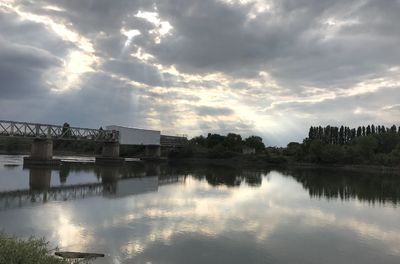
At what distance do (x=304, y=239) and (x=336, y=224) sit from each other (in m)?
8.43

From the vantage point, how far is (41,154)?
99.3 meters

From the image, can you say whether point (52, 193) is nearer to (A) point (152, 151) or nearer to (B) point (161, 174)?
(B) point (161, 174)

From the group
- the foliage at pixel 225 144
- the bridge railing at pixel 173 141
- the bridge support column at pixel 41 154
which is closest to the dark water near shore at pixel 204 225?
the bridge support column at pixel 41 154

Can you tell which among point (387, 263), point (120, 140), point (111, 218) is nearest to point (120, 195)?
point (111, 218)

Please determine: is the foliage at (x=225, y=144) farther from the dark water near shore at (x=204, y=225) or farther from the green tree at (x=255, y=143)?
the dark water near shore at (x=204, y=225)

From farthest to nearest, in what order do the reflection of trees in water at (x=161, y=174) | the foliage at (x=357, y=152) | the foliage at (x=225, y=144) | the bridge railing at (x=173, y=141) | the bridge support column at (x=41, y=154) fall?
the bridge railing at (x=173, y=141) → the foliage at (x=225, y=144) → the foliage at (x=357, y=152) → the bridge support column at (x=41, y=154) → the reflection of trees in water at (x=161, y=174)

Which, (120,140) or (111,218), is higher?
(120,140)

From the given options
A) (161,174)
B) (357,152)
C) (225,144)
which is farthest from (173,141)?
(161,174)

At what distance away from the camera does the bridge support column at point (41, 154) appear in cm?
9481

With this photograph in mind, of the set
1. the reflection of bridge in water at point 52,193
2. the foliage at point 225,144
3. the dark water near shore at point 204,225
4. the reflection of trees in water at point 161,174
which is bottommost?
the dark water near shore at point 204,225

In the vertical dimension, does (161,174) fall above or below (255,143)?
below

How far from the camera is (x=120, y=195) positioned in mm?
49312

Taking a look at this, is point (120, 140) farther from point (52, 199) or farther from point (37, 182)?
point (52, 199)

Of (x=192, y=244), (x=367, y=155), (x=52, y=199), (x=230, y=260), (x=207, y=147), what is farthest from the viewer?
(x=207, y=147)
